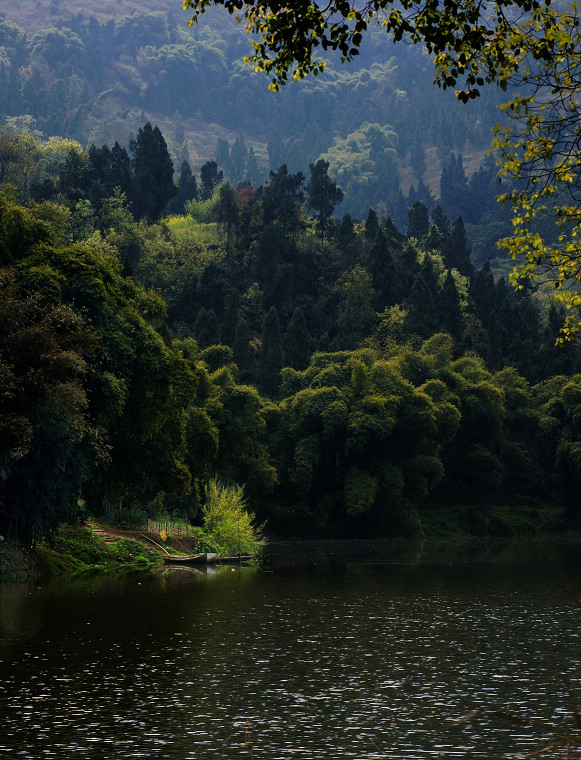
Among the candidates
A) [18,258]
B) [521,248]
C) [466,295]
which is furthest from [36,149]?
[521,248]

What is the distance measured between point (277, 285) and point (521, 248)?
100821 mm

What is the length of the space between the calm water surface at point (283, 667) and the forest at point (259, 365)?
745 cm

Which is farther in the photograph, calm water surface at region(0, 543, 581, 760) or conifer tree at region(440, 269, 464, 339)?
conifer tree at region(440, 269, 464, 339)

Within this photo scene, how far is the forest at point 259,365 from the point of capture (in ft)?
137

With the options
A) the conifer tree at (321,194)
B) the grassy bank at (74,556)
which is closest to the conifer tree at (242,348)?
the conifer tree at (321,194)

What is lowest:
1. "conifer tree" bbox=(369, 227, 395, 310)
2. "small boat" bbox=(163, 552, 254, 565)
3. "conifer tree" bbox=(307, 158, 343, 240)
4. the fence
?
"small boat" bbox=(163, 552, 254, 565)

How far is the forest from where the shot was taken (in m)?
41.6

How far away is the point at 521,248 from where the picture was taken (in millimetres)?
15359

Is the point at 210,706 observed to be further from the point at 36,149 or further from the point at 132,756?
the point at 36,149

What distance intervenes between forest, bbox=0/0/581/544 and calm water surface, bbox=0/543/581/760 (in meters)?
7.45

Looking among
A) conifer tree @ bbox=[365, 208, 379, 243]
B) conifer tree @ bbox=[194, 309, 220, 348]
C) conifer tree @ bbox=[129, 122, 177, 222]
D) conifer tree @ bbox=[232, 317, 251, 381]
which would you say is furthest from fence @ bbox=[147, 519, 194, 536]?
conifer tree @ bbox=[129, 122, 177, 222]

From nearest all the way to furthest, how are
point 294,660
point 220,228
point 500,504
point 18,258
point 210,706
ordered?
point 210,706 < point 294,660 < point 18,258 < point 500,504 < point 220,228

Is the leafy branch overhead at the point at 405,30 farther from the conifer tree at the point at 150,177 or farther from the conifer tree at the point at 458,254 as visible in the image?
the conifer tree at the point at 458,254

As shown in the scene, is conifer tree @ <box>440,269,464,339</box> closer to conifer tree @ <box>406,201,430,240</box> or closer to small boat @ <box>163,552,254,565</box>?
conifer tree @ <box>406,201,430,240</box>
